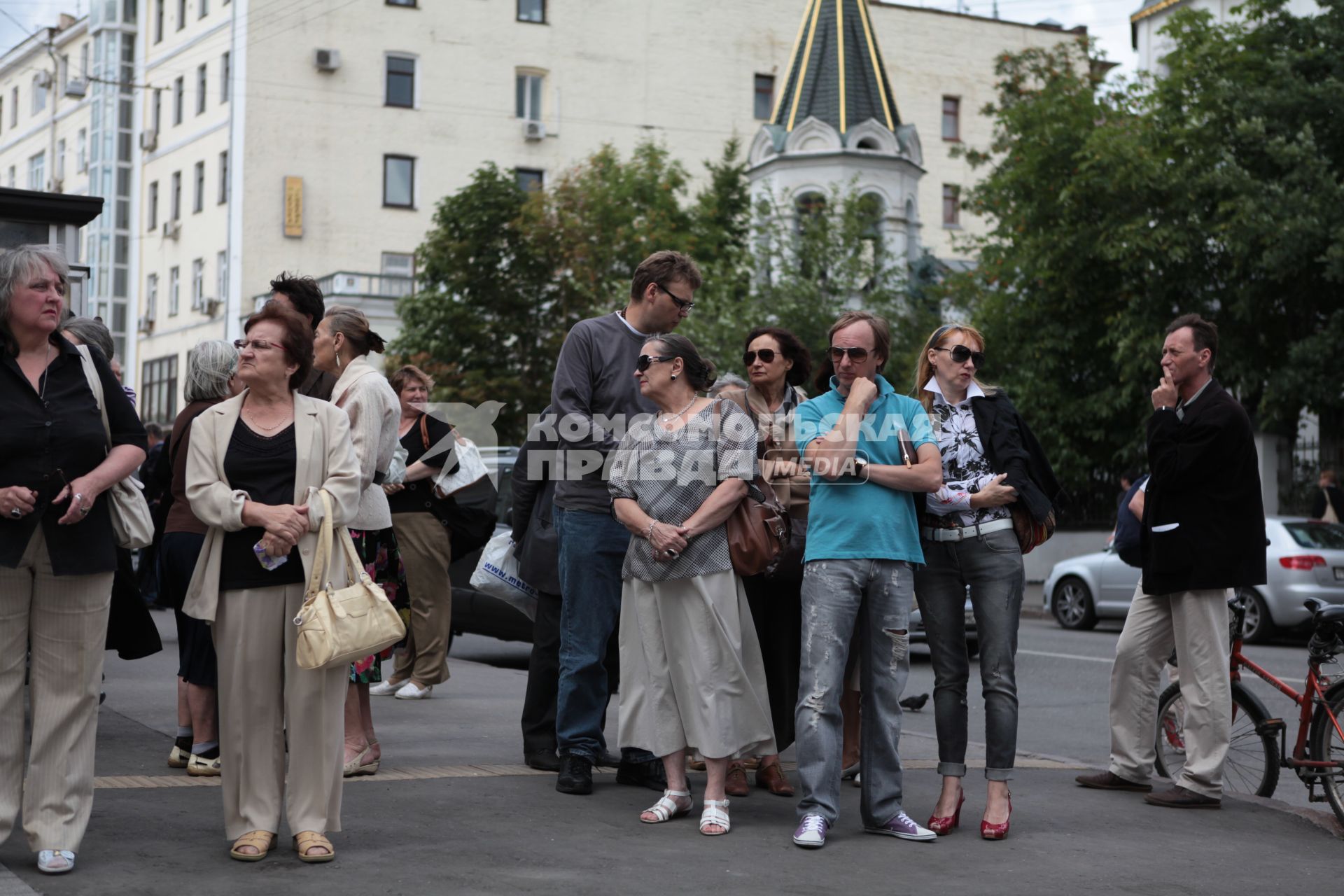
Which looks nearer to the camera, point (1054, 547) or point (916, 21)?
point (1054, 547)

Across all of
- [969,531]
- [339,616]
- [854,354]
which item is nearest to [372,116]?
[854,354]

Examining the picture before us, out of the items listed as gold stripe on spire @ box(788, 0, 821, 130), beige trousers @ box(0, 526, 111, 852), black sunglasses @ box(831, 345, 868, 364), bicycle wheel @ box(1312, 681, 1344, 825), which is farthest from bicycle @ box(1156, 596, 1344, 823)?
gold stripe on spire @ box(788, 0, 821, 130)

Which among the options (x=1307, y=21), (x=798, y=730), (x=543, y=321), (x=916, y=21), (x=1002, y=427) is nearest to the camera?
(x=798, y=730)

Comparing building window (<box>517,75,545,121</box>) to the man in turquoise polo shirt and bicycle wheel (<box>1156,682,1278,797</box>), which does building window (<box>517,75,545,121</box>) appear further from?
the man in turquoise polo shirt

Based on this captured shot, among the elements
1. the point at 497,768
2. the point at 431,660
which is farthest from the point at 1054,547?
the point at 497,768

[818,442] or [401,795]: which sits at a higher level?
[818,442]

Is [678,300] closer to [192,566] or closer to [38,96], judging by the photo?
[192,566]

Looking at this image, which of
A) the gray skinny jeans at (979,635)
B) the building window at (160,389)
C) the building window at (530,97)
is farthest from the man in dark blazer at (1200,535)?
the building window at (160,389)

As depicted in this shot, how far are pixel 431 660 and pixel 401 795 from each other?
409 cm

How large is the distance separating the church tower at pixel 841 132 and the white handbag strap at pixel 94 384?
Result: 1440 inches

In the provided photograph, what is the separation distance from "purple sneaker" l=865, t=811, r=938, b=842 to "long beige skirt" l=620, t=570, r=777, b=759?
1.89ft

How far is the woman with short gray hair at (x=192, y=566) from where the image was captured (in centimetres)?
731

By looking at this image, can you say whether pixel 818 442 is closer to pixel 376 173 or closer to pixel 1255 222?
pixel 1255 222

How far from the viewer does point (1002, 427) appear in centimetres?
673
